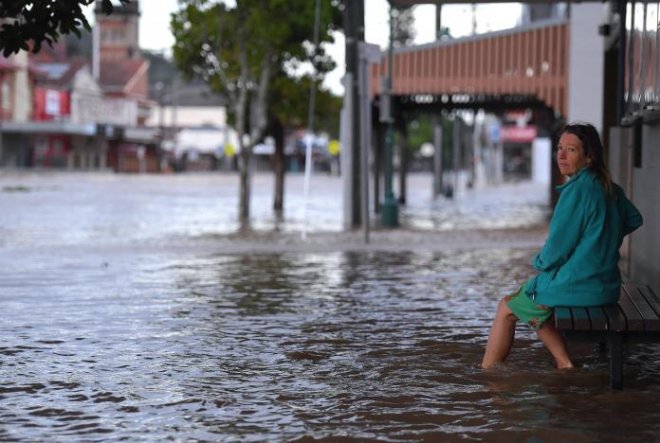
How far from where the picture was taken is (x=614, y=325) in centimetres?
711

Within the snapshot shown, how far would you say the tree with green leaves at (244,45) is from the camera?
27375 millimetres

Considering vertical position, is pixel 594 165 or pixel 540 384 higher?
pixel 594 165

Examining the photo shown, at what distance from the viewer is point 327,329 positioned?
33.1 feet

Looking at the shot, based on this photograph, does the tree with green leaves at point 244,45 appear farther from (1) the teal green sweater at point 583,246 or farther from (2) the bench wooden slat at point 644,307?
(1) the teal green sweater at point 583,246

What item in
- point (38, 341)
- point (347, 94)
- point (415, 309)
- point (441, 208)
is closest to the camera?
point (38, 341)

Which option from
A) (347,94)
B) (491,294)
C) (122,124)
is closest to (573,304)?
(491,294)

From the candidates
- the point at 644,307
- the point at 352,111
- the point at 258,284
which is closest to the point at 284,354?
the point at 644,307

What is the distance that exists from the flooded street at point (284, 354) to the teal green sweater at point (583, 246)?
0.53m

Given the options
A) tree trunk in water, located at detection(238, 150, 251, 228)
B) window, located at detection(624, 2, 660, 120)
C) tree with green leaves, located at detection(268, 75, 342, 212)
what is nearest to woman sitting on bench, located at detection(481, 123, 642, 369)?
window, located at detection(624, 2, 660, 120)

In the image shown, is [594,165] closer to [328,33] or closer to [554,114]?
[328,33]

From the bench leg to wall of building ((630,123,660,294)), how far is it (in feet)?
5.42

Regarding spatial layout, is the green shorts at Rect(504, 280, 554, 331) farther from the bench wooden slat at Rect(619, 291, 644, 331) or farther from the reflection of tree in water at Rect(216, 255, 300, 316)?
the reflection of tree in water at Rect(216, 255, 300, 316)

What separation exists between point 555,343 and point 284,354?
1.80 meters

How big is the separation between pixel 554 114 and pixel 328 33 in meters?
7.12
